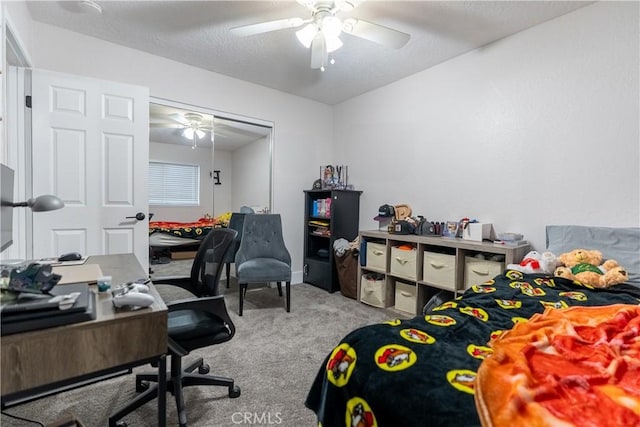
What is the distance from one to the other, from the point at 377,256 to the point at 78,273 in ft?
8.11

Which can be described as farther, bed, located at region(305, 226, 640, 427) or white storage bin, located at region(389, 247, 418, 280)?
white storage bin, located at region(389, 247, 418, 280)

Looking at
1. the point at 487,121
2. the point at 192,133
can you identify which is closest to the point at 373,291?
the point at 487,121

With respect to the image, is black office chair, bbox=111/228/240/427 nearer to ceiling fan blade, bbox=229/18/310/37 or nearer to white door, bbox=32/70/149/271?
white door, bbox=32/70/149/271

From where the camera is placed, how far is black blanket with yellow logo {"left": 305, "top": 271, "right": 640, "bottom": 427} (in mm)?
709

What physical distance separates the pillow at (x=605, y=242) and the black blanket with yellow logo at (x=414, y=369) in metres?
0.80

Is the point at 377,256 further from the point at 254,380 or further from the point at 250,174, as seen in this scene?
the point at 250,174

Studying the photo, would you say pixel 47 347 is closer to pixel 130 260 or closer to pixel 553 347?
pixel 130 260

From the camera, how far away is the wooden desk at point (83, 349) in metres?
0.73

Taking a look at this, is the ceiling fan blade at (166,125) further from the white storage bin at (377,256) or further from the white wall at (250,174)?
the white storage bin at (377,256)

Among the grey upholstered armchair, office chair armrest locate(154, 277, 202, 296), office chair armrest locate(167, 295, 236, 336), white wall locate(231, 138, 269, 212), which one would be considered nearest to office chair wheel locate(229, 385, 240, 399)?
office chair armrest locate(167, 295, 236, 336)

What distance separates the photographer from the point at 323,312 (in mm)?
2949

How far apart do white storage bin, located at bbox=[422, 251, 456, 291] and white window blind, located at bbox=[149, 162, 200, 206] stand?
260 centimetres

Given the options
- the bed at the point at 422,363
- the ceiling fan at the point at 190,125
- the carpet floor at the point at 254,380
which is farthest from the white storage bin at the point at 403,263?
the ceiling fan at the point at 190,125

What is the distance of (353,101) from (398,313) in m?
2.65
